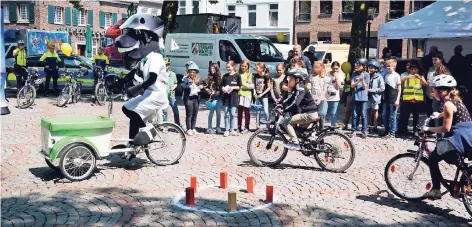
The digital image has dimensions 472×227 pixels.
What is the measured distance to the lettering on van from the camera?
68.1ft

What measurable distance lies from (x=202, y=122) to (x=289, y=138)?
19.1 ft

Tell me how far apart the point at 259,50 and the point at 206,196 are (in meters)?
13.8

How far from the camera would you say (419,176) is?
6949 mm

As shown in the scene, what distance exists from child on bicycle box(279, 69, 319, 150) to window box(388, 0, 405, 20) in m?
35.4

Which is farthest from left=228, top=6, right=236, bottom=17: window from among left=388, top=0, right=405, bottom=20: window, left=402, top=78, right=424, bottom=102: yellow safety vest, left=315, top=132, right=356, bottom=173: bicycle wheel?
left=315, top=132, right=356, bottom=173: bicycle wheel

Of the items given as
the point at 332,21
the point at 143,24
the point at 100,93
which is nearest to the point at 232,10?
the point at 332,21

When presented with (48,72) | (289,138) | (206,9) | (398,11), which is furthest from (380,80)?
(206,9)

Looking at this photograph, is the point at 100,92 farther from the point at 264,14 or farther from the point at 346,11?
the point at 264,14

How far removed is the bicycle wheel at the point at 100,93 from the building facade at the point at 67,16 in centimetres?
2771

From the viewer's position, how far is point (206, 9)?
152 ft

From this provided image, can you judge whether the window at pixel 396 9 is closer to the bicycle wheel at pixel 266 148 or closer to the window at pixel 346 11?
the window at pixel 346 11

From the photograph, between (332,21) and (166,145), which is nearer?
(166,145)

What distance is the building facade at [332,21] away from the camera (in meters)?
43.0

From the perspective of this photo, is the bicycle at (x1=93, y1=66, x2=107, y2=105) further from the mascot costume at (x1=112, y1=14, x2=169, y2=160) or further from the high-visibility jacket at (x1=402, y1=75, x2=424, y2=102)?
the high-visibility jacket at (x1=402, y1=75, x2=424, y2=102)
